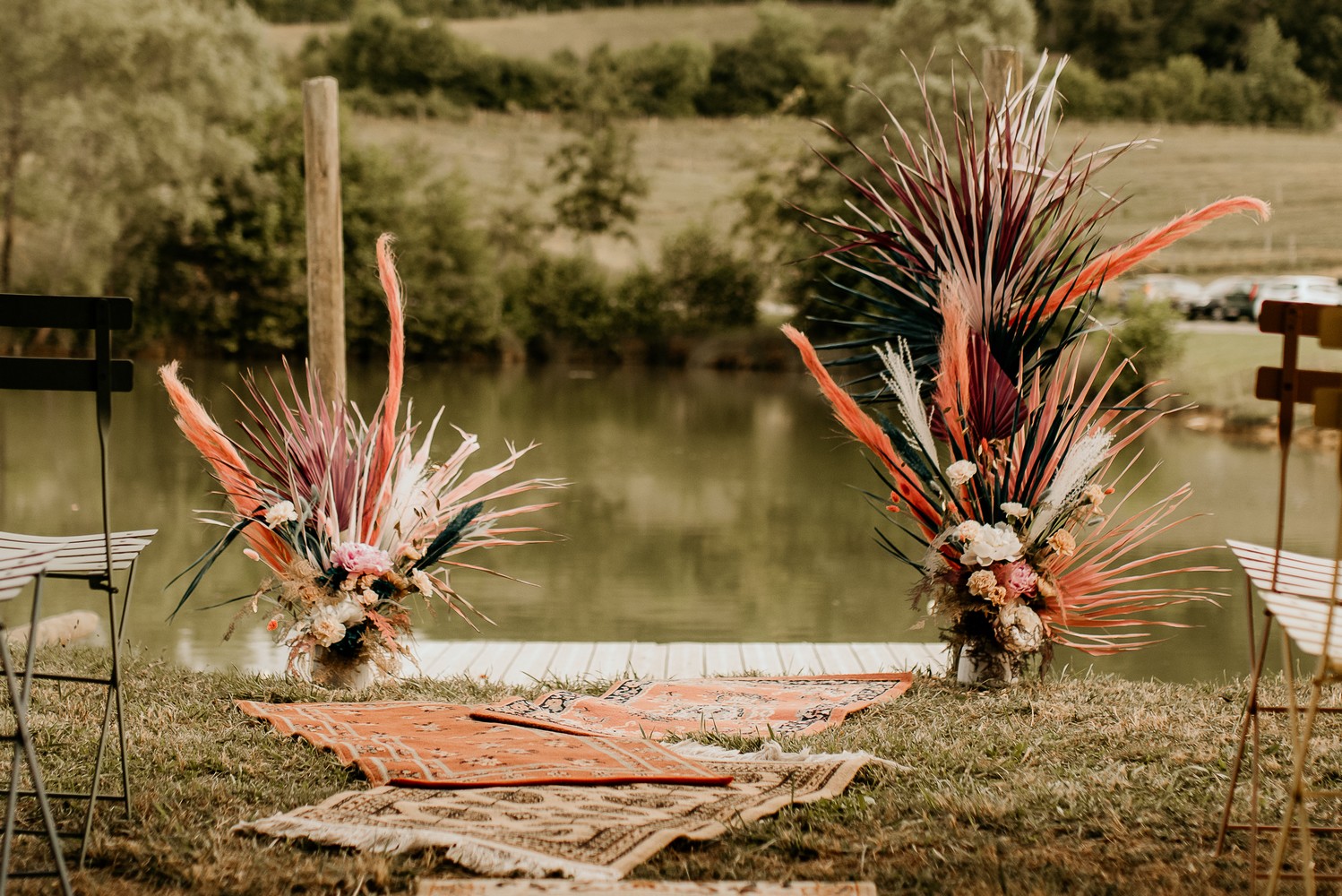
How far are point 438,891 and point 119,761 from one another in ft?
4.19

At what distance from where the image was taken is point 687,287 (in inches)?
1096

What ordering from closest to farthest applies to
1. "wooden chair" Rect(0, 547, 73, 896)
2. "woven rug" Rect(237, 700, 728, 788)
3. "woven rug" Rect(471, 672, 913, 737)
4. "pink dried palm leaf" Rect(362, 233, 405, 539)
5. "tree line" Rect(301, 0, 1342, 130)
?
"wooden chair" Rect(0, 547, 73, 896), "woven rug" Rect(237, 700, 728, 788), "woven rug" Rect(471, 672, 913, 737), "pink dried palm leaf" Rect(362, 233, 405, 539), "tree line" Rect(301, 0, 1342, 130)

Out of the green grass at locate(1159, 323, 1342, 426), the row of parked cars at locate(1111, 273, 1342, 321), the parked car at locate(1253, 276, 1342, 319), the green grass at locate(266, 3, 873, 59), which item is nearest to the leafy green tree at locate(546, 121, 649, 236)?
the green grass at locate(266, 3, 873, 59)

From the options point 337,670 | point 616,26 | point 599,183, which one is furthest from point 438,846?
point 616,26

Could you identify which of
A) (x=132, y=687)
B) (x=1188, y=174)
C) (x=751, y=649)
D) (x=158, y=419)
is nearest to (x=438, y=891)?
(x=132, y=687)

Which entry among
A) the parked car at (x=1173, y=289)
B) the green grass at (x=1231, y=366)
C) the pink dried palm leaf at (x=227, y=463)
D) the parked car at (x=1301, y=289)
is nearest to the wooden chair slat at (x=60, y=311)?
the pink dried palm leaf at (x=227, y=463)

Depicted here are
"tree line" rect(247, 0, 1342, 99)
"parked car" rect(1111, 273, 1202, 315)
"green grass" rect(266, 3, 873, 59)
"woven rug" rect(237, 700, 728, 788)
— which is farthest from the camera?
"green grass" rect(266, 3, 873, 59)

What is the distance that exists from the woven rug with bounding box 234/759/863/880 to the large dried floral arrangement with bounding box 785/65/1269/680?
4.24ft

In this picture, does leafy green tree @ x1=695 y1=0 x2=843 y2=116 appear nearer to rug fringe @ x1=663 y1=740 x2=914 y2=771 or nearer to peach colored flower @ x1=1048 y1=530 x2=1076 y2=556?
peach colored flower @ x1=1048 y1=530 x2=1076 y2=556

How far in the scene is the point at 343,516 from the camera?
438cm

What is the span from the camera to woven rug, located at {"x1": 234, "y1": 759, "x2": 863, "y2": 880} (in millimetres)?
2393

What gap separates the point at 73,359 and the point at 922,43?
2504cm

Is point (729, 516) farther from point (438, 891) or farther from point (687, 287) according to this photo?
point (687, 287)

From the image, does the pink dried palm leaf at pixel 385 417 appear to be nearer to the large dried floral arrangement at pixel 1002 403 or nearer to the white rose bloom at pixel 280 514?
the white rose bloom at pixel 280 514
